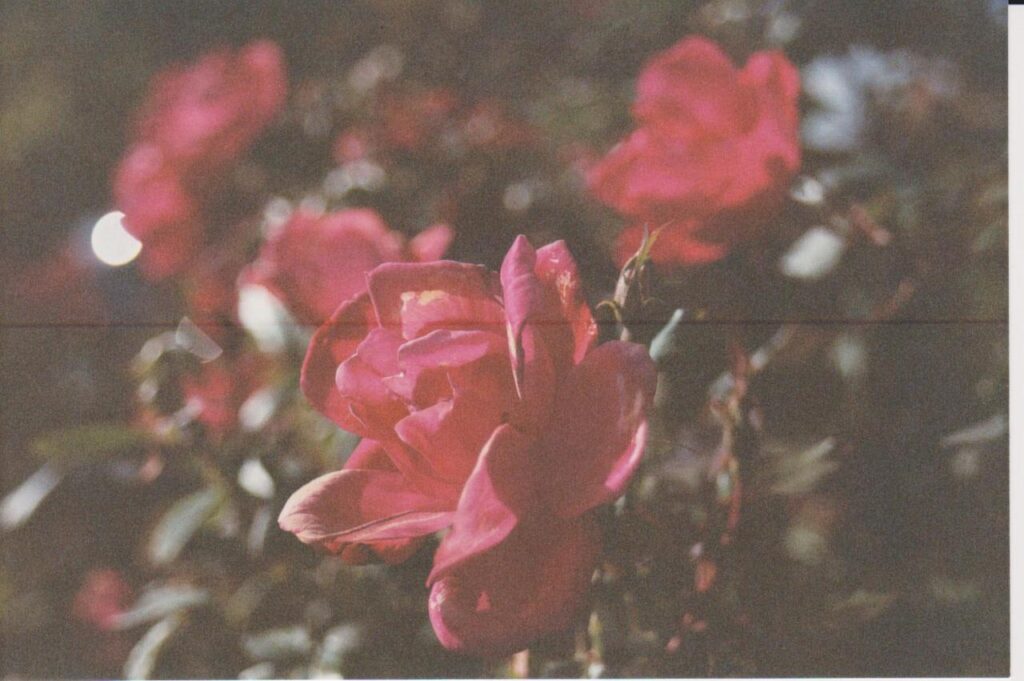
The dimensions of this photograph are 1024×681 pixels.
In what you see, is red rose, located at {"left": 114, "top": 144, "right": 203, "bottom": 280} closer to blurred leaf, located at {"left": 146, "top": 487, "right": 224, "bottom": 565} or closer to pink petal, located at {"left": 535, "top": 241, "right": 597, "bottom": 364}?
blurred leaf, located at {"left": 146, "top": 487, "right": 224, "bottom": 565}

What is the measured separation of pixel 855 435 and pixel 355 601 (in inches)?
20.2

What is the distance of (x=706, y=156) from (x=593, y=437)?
0.96ft

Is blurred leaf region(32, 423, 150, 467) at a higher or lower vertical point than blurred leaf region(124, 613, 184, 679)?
higher

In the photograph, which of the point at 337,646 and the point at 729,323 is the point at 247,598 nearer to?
the point at 337,646

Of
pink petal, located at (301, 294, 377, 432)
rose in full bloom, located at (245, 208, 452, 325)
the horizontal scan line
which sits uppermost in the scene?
A: rose in full bloom, located at (245, 208, 452, 325)

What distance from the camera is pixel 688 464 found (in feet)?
3.03

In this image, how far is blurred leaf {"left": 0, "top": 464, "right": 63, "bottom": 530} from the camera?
966 millimetres

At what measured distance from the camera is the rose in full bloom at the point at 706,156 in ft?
3.02

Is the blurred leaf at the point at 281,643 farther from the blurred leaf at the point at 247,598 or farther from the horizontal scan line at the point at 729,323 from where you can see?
the horizontal scan line at the point at 729,323

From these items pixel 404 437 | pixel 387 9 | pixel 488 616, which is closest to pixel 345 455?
pixel 404 437

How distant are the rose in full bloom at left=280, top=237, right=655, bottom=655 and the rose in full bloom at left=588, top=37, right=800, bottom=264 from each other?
122 mm

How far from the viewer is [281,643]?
96cm

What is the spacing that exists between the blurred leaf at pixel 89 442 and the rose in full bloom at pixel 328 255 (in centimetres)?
20

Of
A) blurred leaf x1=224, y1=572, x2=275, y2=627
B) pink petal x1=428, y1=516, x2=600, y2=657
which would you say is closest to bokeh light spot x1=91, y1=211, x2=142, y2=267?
blurred leaf x1=224, y1=572, x2=275, y2=627
